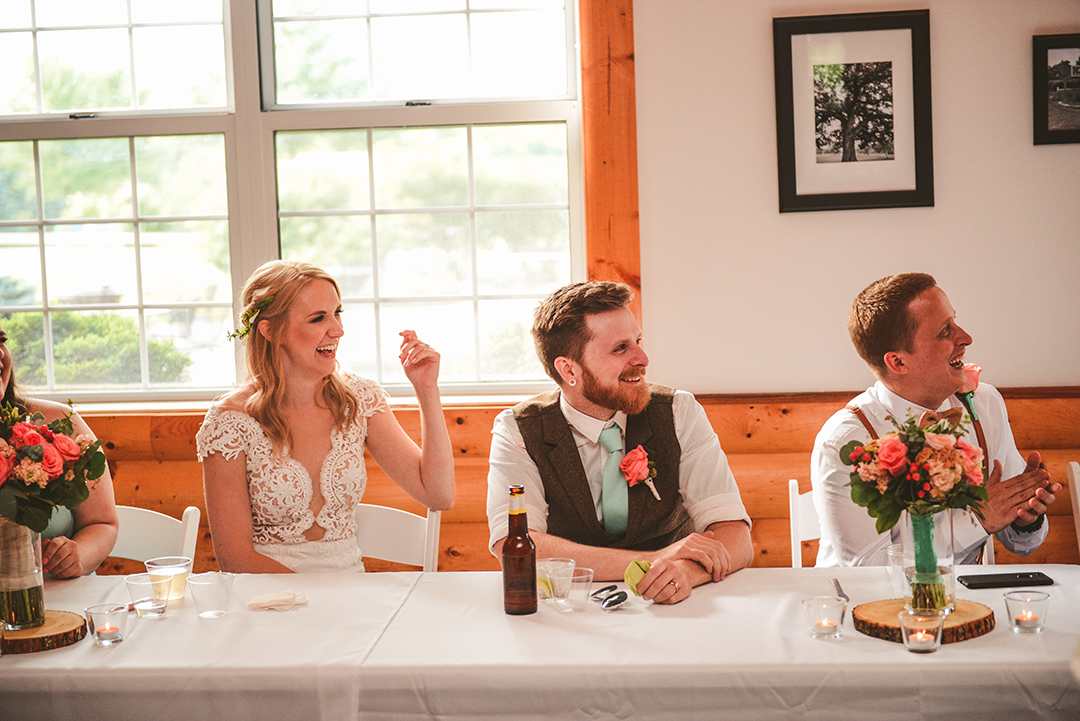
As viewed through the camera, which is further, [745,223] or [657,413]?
[745,223]

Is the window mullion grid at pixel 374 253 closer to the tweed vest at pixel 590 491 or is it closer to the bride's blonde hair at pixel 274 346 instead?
the bride's blonde hair at pixel 274 346

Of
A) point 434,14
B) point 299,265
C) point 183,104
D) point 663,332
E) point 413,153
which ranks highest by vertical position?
point 434,14

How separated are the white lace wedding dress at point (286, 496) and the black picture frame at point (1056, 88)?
257 cm

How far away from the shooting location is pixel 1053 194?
123 inches

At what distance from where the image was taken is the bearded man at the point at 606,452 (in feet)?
7.23

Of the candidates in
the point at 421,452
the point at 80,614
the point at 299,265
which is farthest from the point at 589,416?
the point at 80,614

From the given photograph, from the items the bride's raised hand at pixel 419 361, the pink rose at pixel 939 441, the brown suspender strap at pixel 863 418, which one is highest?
the bride's raised hand at pixel 419 361

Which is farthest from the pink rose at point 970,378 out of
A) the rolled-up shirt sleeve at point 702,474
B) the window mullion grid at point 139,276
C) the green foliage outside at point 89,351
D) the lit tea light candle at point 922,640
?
the window mullion grid at point 139,276

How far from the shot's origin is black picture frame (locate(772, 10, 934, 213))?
3.10m

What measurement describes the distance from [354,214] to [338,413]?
1.18m

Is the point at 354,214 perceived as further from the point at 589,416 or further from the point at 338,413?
the point at 589,416

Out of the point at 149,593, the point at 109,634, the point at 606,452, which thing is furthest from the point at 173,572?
the point at 606,452

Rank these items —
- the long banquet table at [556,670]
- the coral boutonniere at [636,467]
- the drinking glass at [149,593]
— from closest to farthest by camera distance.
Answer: the long banquet table at [556,670]
the drinking glass at [149,593]
the coral boutonniere at [636,467]

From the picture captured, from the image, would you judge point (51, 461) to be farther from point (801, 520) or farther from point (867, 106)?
point (867, 106)
